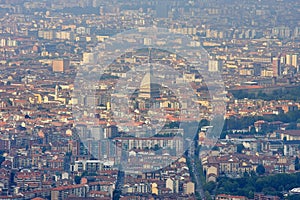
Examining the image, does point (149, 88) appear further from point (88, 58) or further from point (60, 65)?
point (88, 58)

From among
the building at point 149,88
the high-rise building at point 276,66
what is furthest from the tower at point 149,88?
the high-rise building at point 276,66

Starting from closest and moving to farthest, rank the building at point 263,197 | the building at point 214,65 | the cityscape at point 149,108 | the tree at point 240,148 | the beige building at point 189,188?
the building at point 263,197 → the beige building at point 189,188 → the cityscape at point 149,108 → the tree at point 240,148 → the building at point 214,65

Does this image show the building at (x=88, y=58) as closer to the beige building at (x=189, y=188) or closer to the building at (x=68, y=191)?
the beige building at (x=189, y=188)

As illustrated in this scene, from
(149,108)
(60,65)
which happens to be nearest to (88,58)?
(60,65)

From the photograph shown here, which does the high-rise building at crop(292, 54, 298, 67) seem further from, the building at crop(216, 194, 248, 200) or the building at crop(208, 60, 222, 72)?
the building at crop(216, 194, 248, 200)

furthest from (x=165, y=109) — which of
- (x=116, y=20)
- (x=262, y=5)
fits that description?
(x=262, y=5)

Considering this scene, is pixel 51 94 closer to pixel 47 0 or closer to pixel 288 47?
pixel 288 47
